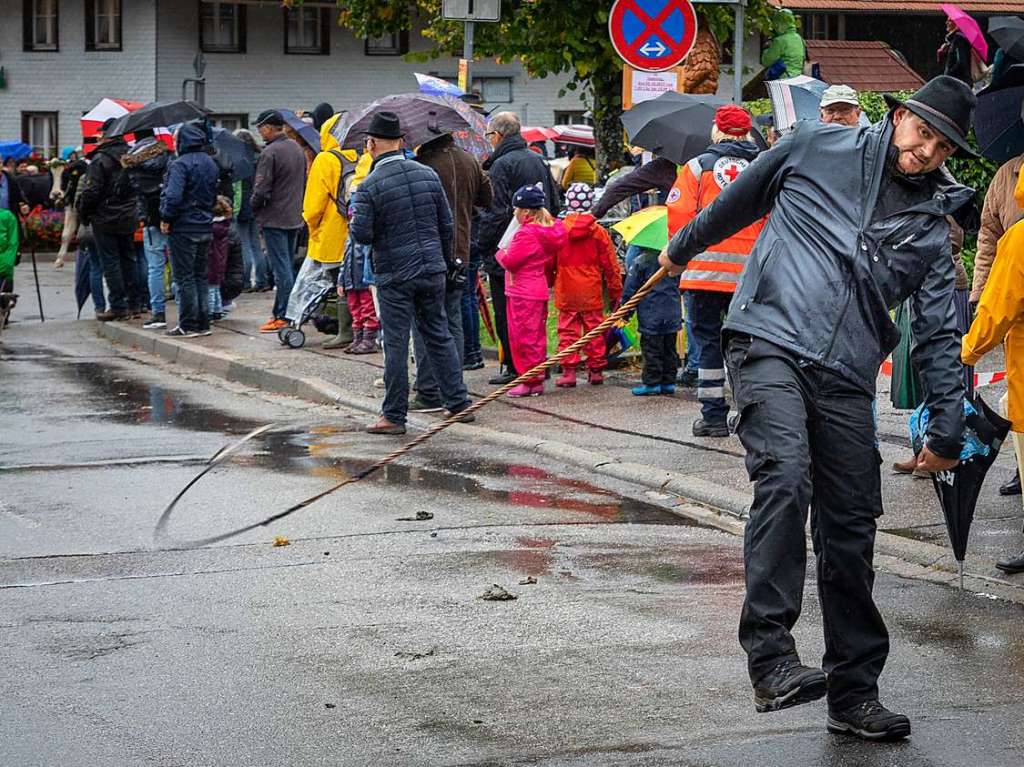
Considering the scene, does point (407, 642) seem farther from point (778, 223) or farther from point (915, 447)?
point (915, 447)

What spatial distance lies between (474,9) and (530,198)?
272 centimetres

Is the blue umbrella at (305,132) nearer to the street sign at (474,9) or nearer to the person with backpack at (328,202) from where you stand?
the person with backpack at (328,202)

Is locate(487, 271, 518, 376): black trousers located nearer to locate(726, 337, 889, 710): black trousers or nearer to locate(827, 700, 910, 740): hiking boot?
locate(726, 337, 889, 710): black trousers

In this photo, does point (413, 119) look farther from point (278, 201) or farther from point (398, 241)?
point (278, 201)

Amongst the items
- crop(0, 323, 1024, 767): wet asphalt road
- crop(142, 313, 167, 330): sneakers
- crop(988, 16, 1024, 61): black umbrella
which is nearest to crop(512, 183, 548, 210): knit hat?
crop(0, 323, 1024, 767): wet asphalt road

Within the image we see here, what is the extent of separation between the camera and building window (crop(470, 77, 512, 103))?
1779 inches

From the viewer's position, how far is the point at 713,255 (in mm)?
10305

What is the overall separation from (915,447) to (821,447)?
117 inches

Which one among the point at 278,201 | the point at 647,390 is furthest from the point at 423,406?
the point at 278,201

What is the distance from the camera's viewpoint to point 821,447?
204 inches

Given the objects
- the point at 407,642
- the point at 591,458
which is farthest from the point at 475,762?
the point at 591,458

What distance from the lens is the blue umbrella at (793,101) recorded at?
12.8 m

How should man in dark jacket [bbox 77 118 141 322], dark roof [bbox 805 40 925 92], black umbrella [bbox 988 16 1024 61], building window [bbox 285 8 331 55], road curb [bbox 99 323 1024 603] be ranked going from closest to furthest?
road curb [bbox 99 323 1024 603] → black umbrella [bbox 988 16 1024 61] → man in dark jacket [bbox 77 118 141 322] → dark roof [bbox 805 40 925 92] → building window [bbox 285 8 331 55]

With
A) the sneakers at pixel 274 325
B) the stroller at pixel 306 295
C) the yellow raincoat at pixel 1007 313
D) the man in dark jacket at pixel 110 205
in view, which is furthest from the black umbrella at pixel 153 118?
the yellow raincoat at pixel 1007 313
